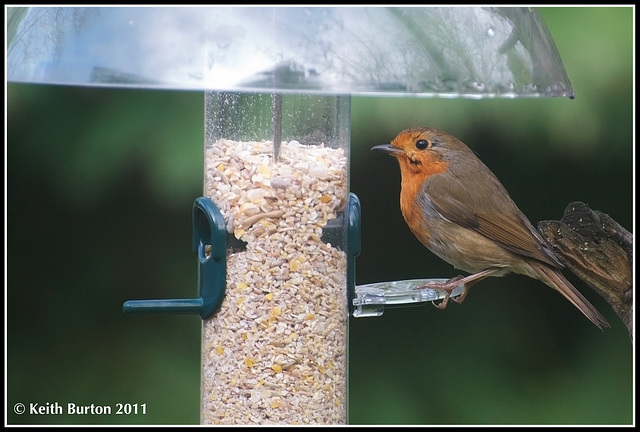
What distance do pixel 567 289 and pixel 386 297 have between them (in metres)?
A: 0.85

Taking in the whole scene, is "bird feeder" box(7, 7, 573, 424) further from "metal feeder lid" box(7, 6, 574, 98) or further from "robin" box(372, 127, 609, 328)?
"robin" box(372, 127, 609, 328)

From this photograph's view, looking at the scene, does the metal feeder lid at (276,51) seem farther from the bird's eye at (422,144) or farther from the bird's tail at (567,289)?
the bird's tail at (567,289)

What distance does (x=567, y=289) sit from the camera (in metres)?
3.96

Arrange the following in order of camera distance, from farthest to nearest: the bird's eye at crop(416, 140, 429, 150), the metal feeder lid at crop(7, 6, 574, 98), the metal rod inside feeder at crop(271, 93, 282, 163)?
the bird's eye at crop(416, 140, 429, 150) < the metal rod inside feeder at crop(271, 93, 282, 163) < the metal feeder lid at crop(7, 6, 574, 98)

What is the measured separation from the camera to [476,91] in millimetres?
2590

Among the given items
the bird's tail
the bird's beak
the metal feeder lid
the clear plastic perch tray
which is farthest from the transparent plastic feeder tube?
the bird's tail

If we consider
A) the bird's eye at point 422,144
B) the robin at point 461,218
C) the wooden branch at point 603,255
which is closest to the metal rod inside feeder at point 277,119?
the robin at point 461,218

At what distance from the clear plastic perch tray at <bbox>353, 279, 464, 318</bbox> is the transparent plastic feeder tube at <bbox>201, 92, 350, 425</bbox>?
0.37ft

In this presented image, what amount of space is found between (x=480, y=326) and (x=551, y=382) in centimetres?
46

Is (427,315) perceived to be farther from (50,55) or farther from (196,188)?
(50,55)

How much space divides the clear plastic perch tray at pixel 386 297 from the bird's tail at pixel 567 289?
50 centimetres

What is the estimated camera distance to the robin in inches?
156

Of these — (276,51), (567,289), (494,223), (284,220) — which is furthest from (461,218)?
(276,51)

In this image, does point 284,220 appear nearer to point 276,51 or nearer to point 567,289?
point 276,51
